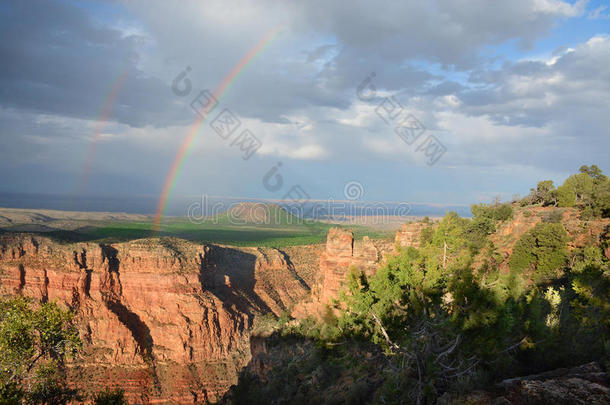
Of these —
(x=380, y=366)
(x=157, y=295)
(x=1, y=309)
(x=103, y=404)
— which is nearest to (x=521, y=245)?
(x=380, y=366)

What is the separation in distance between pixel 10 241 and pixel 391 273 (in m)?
46.4

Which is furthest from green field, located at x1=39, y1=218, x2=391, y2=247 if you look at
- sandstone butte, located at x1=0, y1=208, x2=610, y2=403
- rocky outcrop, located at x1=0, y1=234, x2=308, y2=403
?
sandstone butte, located at x1=0, y1=208, x2=610, y2=403

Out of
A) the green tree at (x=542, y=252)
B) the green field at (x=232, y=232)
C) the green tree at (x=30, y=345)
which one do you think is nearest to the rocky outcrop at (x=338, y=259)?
the green tree at (x=542, y=252)

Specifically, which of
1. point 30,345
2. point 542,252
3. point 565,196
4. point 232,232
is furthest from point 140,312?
point 232,232

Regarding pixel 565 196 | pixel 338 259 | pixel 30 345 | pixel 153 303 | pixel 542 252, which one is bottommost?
pixel 153 303

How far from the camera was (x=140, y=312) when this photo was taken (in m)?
43.3

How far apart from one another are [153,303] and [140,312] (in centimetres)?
172

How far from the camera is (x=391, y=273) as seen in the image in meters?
13.6

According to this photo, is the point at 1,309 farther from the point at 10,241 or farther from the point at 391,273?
the point at 10,241

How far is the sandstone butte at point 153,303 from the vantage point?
1362 inches

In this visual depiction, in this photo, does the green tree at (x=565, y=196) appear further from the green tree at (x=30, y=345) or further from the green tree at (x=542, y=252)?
the green tree at (x=30, y=345)

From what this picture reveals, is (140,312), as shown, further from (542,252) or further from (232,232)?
(232,232)

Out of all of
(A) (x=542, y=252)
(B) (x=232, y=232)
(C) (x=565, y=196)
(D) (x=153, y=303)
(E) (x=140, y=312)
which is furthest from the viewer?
(B) (x=232, y=232)

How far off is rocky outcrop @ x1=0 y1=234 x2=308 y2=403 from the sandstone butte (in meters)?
0.10
